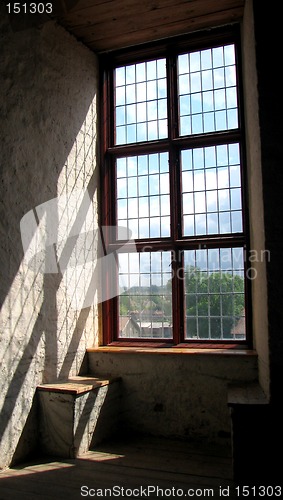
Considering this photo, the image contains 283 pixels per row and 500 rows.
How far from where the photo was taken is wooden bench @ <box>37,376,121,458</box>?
339cm

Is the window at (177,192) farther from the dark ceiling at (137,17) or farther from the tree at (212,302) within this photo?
the dark ceiling at (137,17)

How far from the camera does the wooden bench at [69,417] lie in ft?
11.1

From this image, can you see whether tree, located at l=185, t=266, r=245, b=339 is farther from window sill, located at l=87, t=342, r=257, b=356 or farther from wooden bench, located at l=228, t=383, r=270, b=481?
wooden bench, located at l=228, t=383, r=270, b=481

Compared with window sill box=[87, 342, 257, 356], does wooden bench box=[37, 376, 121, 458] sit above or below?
below

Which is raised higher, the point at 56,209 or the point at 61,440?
the point at 56,209

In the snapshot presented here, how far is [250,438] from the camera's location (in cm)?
283

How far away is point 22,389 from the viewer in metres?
3.36

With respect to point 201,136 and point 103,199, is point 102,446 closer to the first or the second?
point 103,199

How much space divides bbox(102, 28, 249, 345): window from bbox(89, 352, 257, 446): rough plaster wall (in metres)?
0.33

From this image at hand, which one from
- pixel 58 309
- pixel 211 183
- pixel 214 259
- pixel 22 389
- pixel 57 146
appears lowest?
pixel 22 389

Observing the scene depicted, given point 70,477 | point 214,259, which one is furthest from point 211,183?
point 70,477

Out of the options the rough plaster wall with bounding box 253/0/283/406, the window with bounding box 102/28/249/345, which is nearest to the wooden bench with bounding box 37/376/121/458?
the window with bounding box 102/28/249/345

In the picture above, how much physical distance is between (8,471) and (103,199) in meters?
2.66

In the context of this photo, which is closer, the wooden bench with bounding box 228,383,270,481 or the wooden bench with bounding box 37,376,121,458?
the wooden bench with bounding box 228,383,270,481
